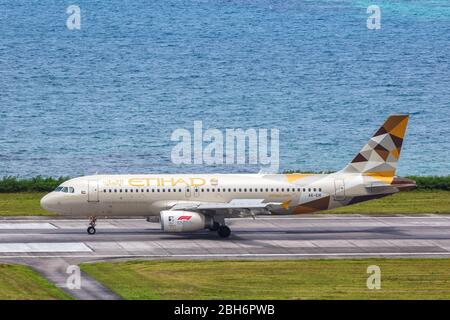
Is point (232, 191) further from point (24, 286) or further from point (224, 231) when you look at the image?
point (24, 286)

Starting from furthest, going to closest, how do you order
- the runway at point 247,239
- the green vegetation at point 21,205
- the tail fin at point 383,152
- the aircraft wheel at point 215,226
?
the green vegetation at point 21,205
the tail fin at point 383,152
the aircraft wheel at point 215,226
the runway at point 247,239

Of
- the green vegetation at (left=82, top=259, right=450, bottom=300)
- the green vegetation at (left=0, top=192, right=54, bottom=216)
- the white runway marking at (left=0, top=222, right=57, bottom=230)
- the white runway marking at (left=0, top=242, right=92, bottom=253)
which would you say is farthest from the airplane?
the green vegetation at (left=0, top=192, right=54, bottom=216)

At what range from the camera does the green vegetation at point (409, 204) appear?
84.4 meters

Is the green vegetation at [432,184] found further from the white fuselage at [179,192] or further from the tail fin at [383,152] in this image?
the white fuselage at [179,192]

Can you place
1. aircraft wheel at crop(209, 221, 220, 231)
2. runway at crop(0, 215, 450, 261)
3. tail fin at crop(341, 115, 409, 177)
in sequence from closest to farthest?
runway at crop(0, 215, 450, 261) < aircraft wheel at crop(209, 221, 220, 231) < tail fin at crop(341, 115, 409, 177)

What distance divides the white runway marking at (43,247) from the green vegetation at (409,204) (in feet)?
82.1

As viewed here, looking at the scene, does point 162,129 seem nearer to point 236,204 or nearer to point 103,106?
point 103,106

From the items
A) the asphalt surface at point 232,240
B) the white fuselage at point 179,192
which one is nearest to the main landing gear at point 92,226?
the white fuselage at point 179,192

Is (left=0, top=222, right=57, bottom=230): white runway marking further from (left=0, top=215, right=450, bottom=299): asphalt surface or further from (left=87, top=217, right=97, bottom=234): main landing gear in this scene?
(left=87, top=217, right=97, bottom=234): main landing gear

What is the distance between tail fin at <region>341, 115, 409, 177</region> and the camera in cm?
7288

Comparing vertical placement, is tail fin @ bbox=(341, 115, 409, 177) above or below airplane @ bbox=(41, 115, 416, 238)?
above

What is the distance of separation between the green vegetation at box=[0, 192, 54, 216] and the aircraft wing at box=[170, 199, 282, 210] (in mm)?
15446

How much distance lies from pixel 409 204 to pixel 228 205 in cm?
Result: 2254

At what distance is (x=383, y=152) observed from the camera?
7294 cm
